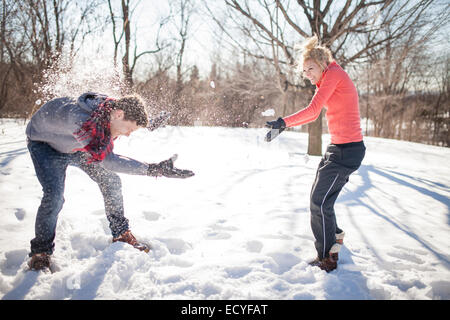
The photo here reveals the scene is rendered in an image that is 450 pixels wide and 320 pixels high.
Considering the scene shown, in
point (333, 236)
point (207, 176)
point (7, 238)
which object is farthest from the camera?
point (207, 176)

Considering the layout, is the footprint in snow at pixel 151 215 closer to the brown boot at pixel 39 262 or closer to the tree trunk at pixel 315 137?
the brown boot at pixel 39 262

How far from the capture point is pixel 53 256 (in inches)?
76.3

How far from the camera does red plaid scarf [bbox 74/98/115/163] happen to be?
162cm

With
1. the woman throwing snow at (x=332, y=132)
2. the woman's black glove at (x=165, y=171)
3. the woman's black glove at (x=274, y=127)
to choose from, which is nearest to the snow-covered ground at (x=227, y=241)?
the woman throwing snow at (x=332, y=132)

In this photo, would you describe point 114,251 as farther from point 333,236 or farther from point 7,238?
point 333,236

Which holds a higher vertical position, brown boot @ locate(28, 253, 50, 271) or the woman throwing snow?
the woman throwing snow

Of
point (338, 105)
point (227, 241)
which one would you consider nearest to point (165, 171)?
point (227, 241)

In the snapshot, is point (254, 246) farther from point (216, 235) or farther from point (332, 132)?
point (332, 132)

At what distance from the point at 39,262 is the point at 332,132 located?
2.35 metres

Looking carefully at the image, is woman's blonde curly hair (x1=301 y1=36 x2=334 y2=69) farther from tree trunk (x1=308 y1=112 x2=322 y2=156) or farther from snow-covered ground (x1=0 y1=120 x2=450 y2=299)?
tree trunk (x1=308 y1=112 x2=322 y2=156)

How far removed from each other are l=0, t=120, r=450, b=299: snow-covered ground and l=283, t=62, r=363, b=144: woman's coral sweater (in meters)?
1.05

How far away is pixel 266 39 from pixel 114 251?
5876 millimetres

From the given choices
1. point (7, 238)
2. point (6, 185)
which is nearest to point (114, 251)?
point (7, 238)

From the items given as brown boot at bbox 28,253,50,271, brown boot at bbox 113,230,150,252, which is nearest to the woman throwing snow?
brown boot at bbox 113,230,150,252
